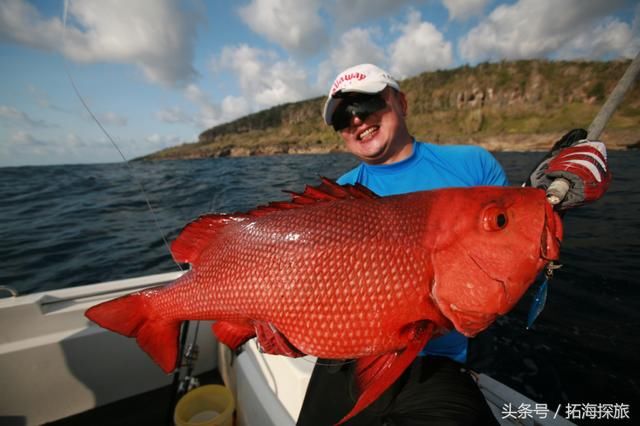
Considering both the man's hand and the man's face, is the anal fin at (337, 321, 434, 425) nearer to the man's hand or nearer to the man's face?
the man's hand

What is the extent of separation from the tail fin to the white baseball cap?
1946 millimetres

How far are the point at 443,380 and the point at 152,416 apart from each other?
118 inches

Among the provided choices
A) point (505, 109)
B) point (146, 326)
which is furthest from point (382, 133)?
point (505, 109)

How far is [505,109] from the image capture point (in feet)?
167

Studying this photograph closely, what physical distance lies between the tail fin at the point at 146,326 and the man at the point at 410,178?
38.3 inches

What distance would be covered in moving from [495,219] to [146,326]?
1894 millimetres

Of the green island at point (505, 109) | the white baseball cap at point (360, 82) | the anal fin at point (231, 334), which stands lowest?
the anal fin at point (231, 334)

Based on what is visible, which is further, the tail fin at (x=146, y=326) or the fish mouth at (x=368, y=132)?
the fish mouth at (x=368, y=132)

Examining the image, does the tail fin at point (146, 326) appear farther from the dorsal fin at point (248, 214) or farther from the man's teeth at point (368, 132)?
the man's teeth at point (368, 132)

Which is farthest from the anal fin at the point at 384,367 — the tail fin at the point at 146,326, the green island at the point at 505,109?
the green island at the point at 505,109

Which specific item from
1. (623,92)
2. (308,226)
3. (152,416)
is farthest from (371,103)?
(152,416)

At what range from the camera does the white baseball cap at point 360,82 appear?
2.12m

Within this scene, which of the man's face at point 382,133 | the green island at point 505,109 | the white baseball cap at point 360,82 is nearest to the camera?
the white baseball cap at point 360,82

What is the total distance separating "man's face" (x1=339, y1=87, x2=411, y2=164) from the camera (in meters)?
2.25
